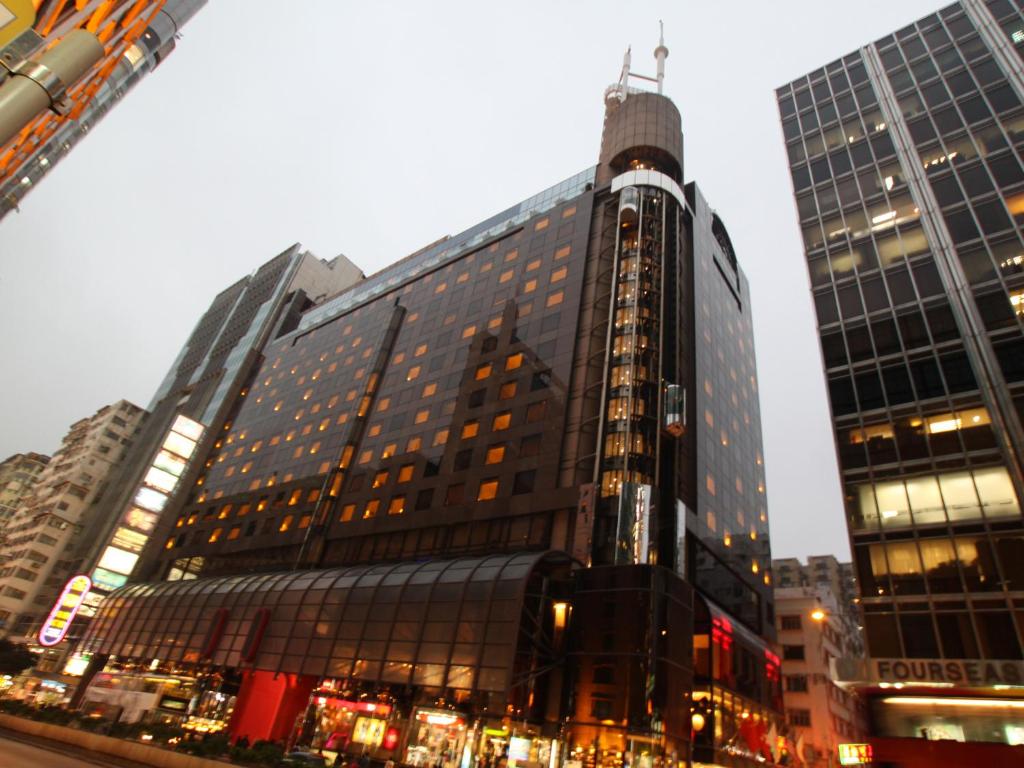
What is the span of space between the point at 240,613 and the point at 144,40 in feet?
254

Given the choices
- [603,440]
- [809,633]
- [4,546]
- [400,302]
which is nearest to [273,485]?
[400,302]

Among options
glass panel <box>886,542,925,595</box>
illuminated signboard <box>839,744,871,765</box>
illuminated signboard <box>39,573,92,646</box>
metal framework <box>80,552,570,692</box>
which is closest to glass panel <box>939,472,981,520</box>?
glass panel <box>886,542,925,595</box>

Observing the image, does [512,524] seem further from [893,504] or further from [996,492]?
[996,492]

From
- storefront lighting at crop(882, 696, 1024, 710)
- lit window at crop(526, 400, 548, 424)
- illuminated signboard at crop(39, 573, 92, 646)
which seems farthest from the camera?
illuminated signboard at crop(39, 573, 92, 646)

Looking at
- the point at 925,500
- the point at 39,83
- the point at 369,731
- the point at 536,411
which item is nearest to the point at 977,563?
the point at 925,500

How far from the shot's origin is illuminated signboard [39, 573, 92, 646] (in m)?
61.6

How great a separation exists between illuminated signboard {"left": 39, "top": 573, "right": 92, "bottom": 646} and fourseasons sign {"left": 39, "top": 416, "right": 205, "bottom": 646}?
7.88 meters

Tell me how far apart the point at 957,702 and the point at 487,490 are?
108ft

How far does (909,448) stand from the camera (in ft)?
99.7

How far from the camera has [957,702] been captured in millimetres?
24609

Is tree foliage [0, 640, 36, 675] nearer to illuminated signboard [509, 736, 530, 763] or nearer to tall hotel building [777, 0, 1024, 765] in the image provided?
illuminated signboard [509, 736, 530, 763]

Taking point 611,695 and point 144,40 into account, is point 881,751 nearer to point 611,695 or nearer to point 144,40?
point 611,695

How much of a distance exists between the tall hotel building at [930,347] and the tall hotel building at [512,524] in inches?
533

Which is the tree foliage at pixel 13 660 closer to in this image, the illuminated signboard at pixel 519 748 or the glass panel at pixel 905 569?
the illuminated signboard at pixel 519 748
